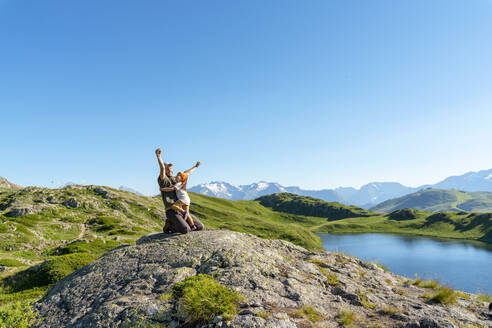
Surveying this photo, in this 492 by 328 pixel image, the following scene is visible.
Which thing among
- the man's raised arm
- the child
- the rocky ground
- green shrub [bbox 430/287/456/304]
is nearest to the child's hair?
the child

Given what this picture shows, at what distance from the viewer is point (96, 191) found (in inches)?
4075

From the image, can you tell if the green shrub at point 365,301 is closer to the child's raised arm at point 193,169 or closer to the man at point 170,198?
the man at point 170,198

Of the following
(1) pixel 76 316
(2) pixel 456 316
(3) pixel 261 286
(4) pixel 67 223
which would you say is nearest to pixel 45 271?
(1) pixel 76 316

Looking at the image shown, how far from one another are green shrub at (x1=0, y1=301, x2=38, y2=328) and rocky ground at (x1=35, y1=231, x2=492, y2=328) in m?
0.43

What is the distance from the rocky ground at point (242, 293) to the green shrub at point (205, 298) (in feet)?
0.90

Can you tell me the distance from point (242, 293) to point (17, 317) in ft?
31.1

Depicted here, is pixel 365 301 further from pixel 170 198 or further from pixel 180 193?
pixel 170 198

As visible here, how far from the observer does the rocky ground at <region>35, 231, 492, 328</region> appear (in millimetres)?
8242

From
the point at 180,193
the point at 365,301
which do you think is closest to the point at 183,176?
the point at 180,193

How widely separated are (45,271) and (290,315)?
85.0ft

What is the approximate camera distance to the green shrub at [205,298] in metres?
7.80

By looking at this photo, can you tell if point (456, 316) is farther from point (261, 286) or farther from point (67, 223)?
point (67, 223)

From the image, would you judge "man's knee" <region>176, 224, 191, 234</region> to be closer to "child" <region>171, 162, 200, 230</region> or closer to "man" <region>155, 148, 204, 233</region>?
"man" <region>155, 148, 204, 233</region>

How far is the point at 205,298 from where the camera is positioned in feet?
27.0
